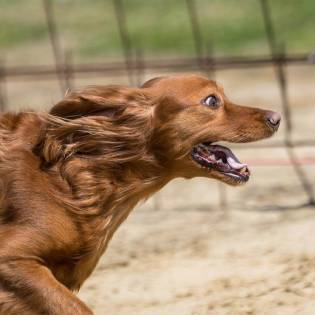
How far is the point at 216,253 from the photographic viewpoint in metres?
6.84

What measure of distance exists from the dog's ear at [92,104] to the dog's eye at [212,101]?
15.9 inches

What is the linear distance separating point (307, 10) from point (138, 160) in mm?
15778

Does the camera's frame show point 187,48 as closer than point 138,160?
No

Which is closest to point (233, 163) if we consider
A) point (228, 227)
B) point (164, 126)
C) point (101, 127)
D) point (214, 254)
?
point (164, 126)

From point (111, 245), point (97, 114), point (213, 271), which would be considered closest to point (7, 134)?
point (97, 114)

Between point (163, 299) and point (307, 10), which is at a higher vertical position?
point (163, 299)

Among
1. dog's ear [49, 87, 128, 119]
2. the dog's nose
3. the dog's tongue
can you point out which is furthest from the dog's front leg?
the dog's nose

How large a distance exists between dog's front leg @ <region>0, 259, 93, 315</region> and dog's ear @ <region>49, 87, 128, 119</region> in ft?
2.71

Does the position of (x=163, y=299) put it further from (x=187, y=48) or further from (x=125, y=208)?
(x=187, y=48)

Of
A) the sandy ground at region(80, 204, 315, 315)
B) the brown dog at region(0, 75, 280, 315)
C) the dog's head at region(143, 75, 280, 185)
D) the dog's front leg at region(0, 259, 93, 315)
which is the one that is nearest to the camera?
the dog's front leg at region(0, 259, 93, 315)

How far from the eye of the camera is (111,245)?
7.30 m

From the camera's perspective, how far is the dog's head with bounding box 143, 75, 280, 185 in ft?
16.7

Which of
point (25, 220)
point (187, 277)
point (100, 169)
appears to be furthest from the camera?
point (187, 277)

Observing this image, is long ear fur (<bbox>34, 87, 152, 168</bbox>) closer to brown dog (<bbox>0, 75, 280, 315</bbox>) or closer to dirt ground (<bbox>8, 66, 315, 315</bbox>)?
brown dog (<bbox>0, 75, 280, 315</bbox>)
